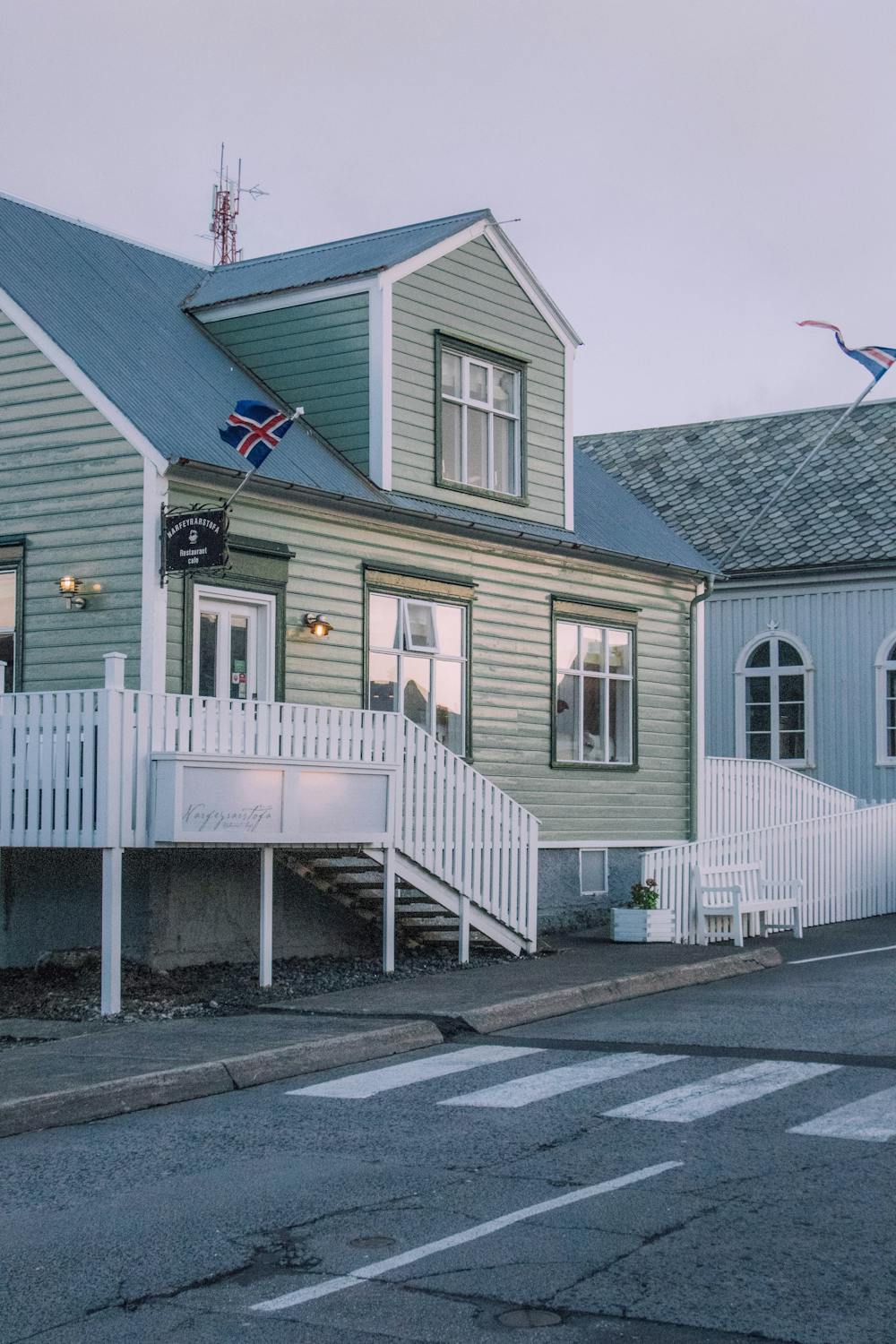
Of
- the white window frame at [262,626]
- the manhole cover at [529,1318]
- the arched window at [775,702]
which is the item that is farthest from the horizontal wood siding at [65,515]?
the arched window at [775,702]

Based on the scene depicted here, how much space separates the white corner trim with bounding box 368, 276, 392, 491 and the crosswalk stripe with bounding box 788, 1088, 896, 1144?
33.3ft

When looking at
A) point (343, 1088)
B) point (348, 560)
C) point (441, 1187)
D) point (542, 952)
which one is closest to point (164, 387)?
point (348, 560)

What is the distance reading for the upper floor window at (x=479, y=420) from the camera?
62.3 ft

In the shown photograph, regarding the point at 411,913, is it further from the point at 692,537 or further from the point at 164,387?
the point at 692,537

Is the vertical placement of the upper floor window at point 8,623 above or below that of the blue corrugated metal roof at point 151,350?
below

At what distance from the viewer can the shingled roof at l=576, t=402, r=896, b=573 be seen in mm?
28609

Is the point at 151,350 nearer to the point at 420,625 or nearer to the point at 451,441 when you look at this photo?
the point at 451,441

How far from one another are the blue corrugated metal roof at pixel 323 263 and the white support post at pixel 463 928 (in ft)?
21.7

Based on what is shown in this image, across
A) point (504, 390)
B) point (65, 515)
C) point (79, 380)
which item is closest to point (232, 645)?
point (65, 515)

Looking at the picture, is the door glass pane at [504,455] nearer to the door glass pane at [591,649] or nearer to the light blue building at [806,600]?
the door glass pane at [591,649]

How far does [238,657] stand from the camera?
16125 mm

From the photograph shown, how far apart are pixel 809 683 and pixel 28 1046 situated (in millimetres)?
19703

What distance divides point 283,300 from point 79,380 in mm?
3662

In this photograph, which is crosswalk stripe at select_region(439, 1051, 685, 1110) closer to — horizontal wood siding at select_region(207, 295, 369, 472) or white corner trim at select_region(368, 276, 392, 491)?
white corner trim at select_region(368, 276, 392, 491)
